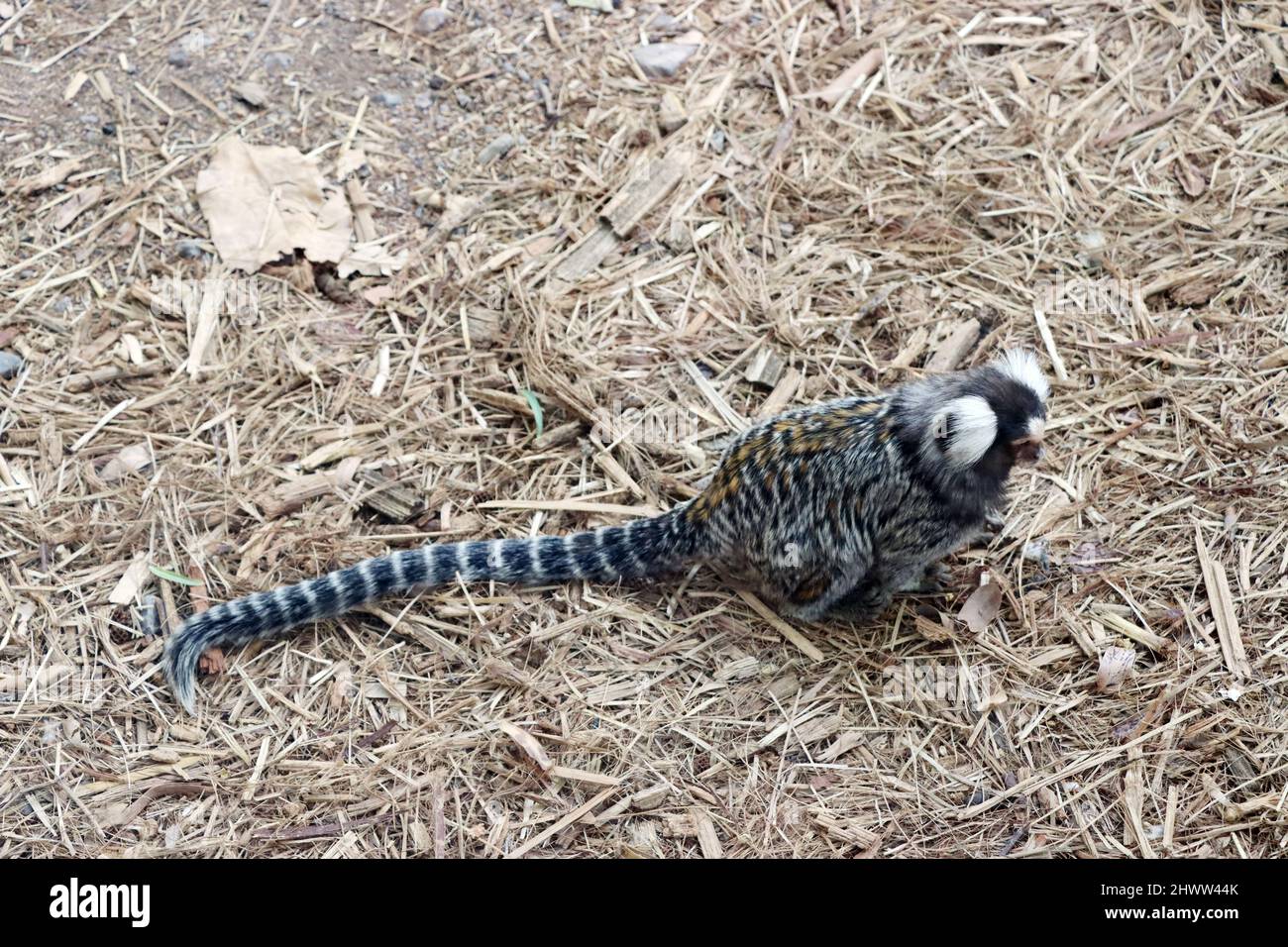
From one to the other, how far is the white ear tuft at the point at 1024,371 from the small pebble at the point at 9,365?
13.7 feet

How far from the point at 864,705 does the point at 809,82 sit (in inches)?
134

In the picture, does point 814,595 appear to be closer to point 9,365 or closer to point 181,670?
point 181,670

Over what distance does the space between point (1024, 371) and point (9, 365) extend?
4310 mm

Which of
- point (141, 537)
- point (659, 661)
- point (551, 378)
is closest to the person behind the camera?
point (659, 661)

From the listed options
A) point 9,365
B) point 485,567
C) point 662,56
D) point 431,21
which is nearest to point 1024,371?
point 485,567

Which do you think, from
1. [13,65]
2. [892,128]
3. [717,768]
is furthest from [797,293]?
[13,65]

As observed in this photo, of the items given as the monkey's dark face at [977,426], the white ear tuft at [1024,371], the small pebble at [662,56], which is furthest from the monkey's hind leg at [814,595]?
the small pebble at [662,56]

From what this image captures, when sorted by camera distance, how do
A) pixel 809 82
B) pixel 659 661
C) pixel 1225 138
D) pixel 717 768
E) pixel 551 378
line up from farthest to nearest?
pixel 809 82 → pixel 1225 138 → pixel 551 378 → pixel 659 661 → pixel 717 768

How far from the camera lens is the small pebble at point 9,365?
5031mm

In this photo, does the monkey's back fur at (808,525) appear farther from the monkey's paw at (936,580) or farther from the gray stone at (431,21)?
the gray stone at (431,21)

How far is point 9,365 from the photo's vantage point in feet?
16.5

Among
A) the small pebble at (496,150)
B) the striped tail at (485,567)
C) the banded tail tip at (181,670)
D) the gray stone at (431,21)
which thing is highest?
the gray stone at (431,21)

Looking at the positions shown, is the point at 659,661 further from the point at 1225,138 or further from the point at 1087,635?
the point at 1225,138

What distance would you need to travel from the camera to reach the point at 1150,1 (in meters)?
6.07
